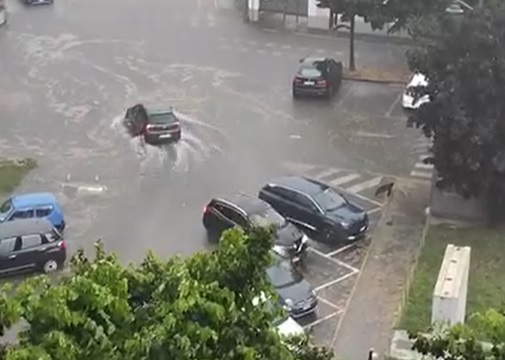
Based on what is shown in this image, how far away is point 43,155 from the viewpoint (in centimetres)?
3603

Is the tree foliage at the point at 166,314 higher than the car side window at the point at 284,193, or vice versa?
the tree foliage at the point at 166,314

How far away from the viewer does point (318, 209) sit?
3006 cm

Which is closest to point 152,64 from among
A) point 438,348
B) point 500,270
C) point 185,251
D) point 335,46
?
point 335,46

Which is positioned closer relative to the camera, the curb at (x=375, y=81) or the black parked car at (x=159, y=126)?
the black parked car at (x=159, y=126)

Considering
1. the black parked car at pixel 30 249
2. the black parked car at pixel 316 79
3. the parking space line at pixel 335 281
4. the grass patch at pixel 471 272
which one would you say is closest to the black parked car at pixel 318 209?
the parking space line at pixel 335 281

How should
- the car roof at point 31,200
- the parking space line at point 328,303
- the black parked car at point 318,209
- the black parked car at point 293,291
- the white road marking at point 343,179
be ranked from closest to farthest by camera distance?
the black parked car at point 293,291 < the parking space line at point 328,303 < the black parked car at point 318,209 < the car roof at point 31,200 < the white road marking at point 343,179

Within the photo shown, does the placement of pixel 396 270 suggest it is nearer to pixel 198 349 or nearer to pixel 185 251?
pixel 185 251

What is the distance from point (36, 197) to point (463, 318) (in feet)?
40.5

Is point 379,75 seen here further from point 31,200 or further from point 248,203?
point 31,200

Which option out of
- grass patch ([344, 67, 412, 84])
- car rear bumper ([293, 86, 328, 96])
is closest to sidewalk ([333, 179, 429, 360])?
car rear bumper ([293, 86, 328, 96])

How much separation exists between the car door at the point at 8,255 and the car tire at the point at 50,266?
0.70 meters

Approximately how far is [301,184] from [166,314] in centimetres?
1838

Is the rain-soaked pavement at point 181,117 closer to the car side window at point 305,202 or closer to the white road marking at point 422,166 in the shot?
the white road marking at point 422,166

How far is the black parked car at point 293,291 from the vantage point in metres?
25.8
